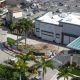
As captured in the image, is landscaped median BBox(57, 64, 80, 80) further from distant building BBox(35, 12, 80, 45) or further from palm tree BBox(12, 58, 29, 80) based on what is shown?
distant building BBox(35, 12, 80, 45)

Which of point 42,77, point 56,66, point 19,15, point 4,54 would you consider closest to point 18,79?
point 42,77

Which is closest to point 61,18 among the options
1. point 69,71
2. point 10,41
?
point 10,41

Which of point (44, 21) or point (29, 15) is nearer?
point (44, 21)

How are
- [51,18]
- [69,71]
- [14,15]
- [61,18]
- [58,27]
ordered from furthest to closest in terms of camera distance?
[14,15] < [51,18] < [61,18] < [58,27] < [69,71]

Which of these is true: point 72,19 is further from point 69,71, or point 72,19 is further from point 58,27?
point 69,71

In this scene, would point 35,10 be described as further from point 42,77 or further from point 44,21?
point 42,77

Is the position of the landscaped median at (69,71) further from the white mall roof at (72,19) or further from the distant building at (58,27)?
the white mall roof at (72,19)

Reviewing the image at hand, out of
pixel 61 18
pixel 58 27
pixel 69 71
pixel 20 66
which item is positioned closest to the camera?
pixel 69 71

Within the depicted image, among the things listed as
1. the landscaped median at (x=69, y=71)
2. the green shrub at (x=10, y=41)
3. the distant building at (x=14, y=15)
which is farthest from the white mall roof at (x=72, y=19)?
the distant building at (x=14, y=15)
